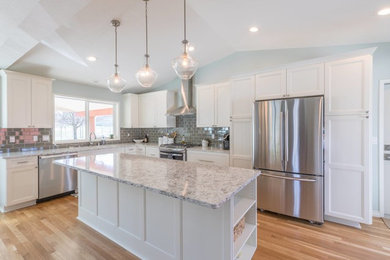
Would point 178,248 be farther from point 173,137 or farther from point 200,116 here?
point 173,137

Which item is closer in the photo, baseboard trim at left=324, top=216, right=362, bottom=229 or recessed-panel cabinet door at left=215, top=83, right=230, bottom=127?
baseboard trim at left=324, top=216, right=362, bottom=229

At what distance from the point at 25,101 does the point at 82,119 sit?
1.32 metres

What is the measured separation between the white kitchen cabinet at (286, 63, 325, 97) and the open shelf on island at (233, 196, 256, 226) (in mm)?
1829

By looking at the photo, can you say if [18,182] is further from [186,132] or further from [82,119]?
[186,132]

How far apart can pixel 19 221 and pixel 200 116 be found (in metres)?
3.54

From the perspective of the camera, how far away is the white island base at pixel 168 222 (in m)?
1.44

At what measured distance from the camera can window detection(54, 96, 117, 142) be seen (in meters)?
4.25

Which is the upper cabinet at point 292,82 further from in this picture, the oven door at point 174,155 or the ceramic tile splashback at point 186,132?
the oven door at point 174,155

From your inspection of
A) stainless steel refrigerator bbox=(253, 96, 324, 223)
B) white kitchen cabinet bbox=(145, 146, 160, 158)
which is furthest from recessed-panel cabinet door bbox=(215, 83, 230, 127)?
white kitchen cabinet bbox=(145, 146, 160, 158)

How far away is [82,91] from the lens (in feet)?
14.9

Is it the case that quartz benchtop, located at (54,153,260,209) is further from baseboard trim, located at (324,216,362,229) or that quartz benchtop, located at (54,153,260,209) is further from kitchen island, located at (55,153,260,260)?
baseboard trim, located at (324,216,362,229)

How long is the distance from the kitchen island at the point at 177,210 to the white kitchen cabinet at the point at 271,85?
161cm

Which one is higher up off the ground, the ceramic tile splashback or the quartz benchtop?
the ceramic tile splashback

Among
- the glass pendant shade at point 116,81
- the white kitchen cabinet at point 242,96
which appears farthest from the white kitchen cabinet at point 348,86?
the glass pendant shade at point 116,81
